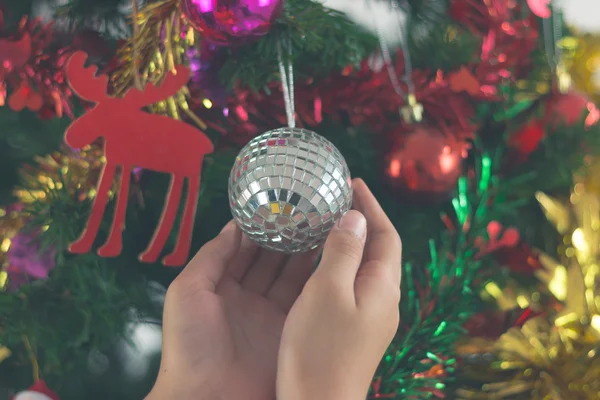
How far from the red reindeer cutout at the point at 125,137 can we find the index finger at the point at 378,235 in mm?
175

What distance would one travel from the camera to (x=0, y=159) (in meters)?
0.64

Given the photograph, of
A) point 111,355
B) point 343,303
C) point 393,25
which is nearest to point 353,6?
point 393,25

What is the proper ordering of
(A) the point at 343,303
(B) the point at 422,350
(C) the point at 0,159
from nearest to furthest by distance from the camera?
(A) the point at 343,303
(B) the point at 422,350
(C) the point at 0,159

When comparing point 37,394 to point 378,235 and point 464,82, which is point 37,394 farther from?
point 464,82

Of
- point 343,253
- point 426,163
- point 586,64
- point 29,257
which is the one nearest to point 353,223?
point 343,253

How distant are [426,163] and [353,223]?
17 centimetres

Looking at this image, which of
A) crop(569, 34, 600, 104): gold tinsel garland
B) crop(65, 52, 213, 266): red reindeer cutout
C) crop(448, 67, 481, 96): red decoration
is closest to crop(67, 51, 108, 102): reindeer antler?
crop(65, 52, 213, 266): red reindeer cutout

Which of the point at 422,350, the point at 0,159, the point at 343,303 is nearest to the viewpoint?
the point at 343,303

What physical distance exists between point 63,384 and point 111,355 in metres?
0.07

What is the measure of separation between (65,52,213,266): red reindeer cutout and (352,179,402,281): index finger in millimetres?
175

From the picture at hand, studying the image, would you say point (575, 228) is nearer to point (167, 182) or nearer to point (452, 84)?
point (452, 84)

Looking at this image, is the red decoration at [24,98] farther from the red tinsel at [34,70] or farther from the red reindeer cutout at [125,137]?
the red reindeer cutout at [125,137]

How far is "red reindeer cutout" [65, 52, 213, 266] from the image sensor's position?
0.48 meters

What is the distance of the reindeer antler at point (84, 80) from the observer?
1.57ft
